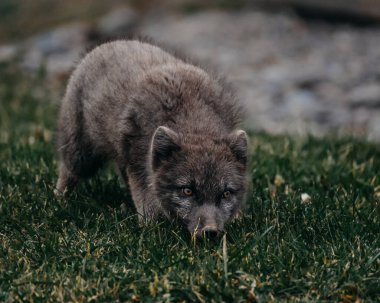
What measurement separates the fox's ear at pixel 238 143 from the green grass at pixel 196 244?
499mm

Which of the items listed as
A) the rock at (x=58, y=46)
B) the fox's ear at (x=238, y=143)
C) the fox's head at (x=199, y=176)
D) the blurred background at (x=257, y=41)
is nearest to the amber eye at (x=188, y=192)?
the fox's head at (x=199, y=176)

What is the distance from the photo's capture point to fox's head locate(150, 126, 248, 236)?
5273mm

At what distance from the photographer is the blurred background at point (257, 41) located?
→ 12.9m

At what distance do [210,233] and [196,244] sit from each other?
0.12m

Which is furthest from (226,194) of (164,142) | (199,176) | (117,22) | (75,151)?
(117,22)

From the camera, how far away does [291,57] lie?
15.3 metres

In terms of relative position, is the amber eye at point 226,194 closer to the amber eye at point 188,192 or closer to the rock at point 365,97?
the amber eye at point 188,192

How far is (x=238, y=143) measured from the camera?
5.61m

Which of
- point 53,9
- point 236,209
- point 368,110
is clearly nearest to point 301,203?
point 236,209

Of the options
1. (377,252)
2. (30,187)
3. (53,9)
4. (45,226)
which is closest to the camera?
(377,252)

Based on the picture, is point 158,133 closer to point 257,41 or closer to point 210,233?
point 210,233

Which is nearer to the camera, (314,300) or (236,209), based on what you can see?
(314,300)

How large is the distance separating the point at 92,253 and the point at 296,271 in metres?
1.33

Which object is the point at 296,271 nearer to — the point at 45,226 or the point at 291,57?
the point at 45,226
